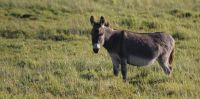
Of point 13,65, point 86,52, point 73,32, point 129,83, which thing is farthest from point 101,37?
point 73,32

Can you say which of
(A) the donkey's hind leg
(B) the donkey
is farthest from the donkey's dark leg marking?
(A) the donkey's hind leg

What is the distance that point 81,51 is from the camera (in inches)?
600

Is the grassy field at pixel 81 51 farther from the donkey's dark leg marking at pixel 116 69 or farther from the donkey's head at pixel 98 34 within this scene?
the donkey's head at pixel 98 34

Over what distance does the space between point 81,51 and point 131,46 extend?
16.0 ft

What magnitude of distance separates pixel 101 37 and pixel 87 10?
36.9 ft

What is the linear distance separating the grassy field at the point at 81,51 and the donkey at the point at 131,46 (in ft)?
1.16

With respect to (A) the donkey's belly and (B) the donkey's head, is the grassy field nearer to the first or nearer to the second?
(A) the donkey's belly

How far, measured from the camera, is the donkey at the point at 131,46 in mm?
10117

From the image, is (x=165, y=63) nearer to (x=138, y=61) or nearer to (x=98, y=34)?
(x=138, y=61)

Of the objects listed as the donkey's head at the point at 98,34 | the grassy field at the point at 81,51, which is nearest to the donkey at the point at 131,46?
the donkey's head at the point at 98,34

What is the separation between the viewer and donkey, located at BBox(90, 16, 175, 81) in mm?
10117

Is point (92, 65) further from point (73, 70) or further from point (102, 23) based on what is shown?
point (102, 23)

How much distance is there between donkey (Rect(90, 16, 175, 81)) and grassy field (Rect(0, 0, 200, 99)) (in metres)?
0.35

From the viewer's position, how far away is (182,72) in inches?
439
